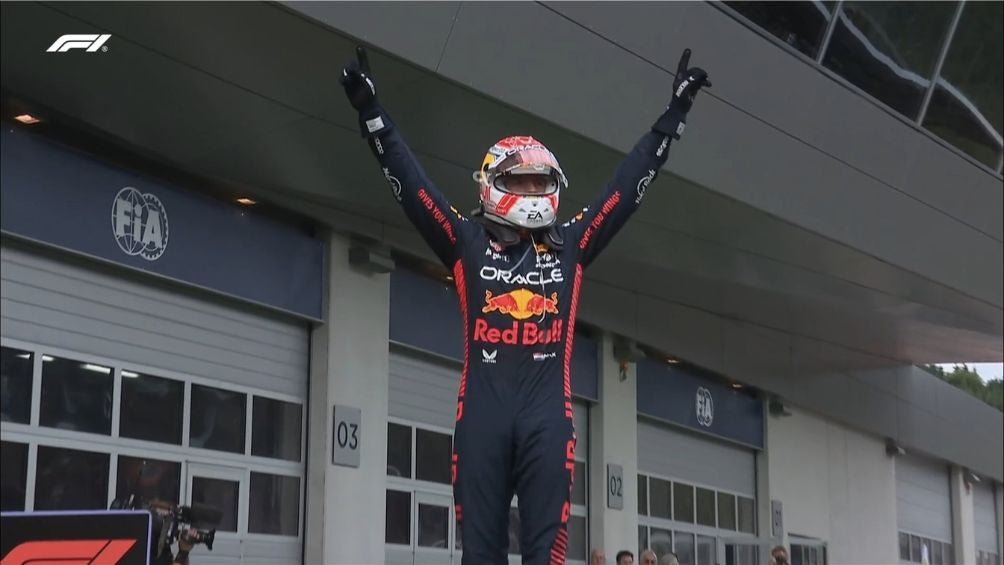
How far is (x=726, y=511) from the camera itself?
23172mm

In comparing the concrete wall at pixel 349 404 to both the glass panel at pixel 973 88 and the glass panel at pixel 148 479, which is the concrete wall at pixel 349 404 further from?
the glass panel at pixel 973 88

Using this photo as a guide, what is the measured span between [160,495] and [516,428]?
345 inches

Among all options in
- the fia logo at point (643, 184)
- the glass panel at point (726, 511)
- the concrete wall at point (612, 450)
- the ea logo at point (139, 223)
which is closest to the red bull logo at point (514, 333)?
the fia logo at point (643, 184)

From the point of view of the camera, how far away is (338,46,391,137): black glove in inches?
179

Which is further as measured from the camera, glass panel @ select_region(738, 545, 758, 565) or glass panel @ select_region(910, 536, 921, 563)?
glass panel @ select_region(910, 536, 921, 563)

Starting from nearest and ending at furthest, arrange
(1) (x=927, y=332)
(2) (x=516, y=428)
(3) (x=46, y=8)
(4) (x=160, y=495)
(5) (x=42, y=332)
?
1. (2) (x=516, y=428)
2. (3) (x=46, y=8)
3. (5) (x=42, y=332)
4. (4) (x=160, y=495)
5. (1) (x=927, y=332)

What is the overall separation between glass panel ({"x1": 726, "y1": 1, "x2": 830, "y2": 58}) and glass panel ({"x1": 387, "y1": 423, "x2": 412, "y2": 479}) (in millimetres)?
5913

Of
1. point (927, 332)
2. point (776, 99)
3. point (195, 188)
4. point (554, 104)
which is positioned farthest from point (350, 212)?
point (927, 332)

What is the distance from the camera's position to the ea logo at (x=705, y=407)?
72.9 ft

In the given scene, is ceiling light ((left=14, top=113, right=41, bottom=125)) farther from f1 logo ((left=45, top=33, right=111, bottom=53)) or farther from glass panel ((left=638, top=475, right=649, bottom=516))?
glass panel ((left=638, top=475, right=649, bottom=516))

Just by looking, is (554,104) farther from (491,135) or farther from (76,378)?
(76,378)

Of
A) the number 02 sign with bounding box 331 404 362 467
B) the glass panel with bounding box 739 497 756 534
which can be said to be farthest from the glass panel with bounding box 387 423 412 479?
the glass panel with bounding box 739 497 756 534

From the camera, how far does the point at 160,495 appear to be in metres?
12.4

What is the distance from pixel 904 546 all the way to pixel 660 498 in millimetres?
10591
